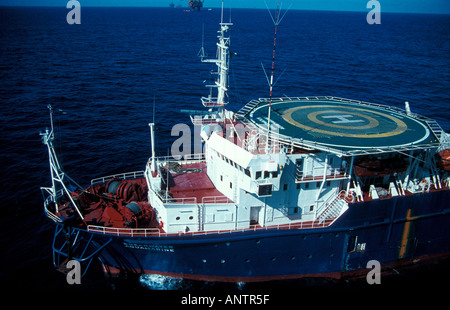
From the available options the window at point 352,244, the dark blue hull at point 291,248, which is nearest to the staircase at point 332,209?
the dark blue hull at point 291,248

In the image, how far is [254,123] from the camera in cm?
2798

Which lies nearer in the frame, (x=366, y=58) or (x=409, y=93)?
(x=409, y=93)

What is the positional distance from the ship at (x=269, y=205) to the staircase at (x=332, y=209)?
0.24 feet

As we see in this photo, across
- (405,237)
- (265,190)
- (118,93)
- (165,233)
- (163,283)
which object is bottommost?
(163,283)

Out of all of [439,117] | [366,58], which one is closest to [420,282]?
[439,117]

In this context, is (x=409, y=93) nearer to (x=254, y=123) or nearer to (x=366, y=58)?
(x=366, y=58)

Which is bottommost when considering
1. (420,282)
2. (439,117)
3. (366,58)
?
(420,282)

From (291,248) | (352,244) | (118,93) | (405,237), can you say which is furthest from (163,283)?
(118,93)

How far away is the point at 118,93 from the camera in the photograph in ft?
222

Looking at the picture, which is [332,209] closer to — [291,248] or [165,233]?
[291,248]

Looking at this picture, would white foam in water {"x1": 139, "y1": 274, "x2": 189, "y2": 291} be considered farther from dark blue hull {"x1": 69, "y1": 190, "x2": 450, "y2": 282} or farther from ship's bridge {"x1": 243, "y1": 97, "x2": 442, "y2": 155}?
ship's bridge {"x1": 243, "y1": 97, "x2": 442, "y2": 155}

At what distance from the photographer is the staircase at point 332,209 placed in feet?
86.3

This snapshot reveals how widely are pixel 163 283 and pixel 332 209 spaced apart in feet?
43.6

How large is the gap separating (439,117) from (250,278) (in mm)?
45757
